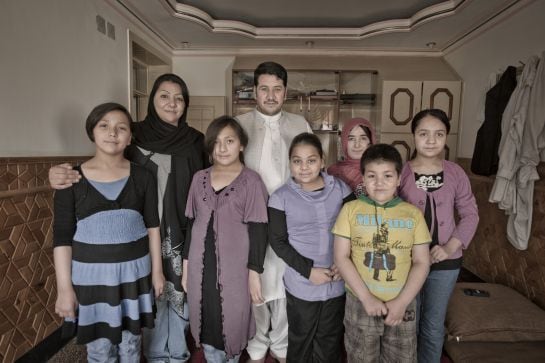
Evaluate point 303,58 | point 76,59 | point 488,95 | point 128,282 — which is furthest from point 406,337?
point 303,58

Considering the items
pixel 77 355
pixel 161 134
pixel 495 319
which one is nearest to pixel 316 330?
pixel 161 134

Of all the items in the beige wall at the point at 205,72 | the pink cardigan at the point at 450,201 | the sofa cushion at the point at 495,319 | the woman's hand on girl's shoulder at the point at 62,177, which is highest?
the beige wall at the point at 205,72

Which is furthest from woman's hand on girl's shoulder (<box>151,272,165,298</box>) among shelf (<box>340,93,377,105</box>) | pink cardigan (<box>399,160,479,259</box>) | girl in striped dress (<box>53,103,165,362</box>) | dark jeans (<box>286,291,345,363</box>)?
shelf (<box>340,93,377,105</box>)

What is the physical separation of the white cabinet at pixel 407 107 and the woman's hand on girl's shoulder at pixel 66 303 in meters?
3.64

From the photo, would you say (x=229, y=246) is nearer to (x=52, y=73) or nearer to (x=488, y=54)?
(x=52, y=73)

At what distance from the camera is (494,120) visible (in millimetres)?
2596

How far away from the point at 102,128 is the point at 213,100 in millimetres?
3282

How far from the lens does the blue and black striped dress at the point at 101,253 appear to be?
3.83 feet

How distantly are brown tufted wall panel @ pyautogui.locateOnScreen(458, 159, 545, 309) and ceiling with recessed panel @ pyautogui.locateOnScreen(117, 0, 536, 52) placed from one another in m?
1.50

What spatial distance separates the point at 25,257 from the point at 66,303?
0.92 meters

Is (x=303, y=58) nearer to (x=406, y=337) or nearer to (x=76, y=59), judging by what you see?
(x=76, y=59)

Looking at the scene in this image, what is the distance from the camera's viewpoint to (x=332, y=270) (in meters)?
1.33

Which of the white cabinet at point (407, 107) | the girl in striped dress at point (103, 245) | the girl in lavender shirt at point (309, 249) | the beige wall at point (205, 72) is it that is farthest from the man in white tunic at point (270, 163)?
the beige wall at point (205, 72)

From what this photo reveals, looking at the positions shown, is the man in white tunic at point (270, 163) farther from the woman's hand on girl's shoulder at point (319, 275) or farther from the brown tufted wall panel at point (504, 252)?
the brown tufted wall panel at point (504, 252)
